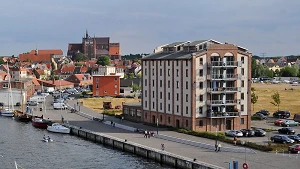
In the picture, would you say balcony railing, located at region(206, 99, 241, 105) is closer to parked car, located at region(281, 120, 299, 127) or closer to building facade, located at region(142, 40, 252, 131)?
building facade, located at region(142, 40, 252, 131)

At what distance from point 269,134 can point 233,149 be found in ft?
46.5

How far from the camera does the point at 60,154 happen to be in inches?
2357

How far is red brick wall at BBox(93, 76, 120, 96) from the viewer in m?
135

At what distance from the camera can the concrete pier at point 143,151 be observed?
47.8m

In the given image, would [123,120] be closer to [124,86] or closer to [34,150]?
[34,150]

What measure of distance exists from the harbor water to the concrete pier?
833mm

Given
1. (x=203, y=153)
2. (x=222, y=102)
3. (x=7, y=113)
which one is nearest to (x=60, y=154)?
(x=203, y=153)

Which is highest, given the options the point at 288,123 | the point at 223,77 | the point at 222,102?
the point at 223,77

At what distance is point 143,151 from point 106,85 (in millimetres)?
80267

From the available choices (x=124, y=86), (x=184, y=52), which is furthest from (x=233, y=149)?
(x=124, y=86)

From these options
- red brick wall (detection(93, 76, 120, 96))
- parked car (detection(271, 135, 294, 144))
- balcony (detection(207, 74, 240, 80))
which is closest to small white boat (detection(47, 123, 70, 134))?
balcony (detection(207, 74, 240, 80))

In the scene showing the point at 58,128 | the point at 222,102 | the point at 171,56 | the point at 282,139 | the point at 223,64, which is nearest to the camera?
the point at 282,139

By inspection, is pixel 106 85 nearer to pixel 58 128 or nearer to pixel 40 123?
pixel 40 123

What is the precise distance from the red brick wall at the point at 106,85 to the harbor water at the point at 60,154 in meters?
58.0
